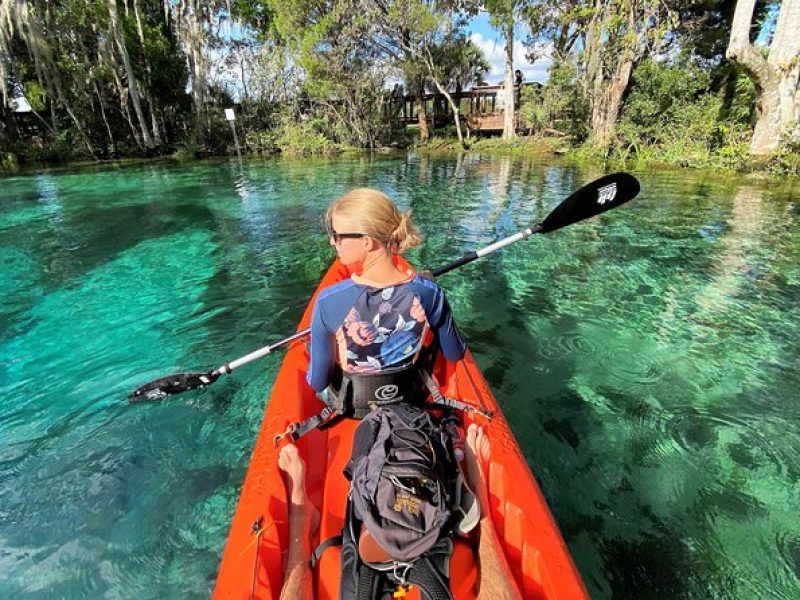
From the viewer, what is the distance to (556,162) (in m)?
16.8

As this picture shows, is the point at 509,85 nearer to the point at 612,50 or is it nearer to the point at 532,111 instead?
the point at 532,111

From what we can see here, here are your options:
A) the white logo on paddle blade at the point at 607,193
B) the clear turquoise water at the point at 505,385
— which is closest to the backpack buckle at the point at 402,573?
the clear turquoise water at the point at 505,385

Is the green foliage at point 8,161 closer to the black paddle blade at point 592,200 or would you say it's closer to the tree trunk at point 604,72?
the black paddle blade at point 592,200

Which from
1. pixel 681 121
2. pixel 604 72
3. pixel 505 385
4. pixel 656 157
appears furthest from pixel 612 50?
pixel 505 385

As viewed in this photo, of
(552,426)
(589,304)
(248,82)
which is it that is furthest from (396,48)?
(552,426)

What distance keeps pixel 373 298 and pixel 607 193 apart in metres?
2.96

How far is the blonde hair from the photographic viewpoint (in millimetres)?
1811

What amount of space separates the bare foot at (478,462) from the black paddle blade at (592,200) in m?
2.37

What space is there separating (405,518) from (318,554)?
0.48 metres

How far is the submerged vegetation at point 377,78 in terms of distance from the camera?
14484mm

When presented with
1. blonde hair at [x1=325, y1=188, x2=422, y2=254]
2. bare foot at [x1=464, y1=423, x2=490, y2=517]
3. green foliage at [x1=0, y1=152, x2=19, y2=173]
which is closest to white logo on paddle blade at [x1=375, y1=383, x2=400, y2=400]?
bare foot at [x1=464, y1=423, x2=490, y2=517]

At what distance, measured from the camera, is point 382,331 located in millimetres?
1977

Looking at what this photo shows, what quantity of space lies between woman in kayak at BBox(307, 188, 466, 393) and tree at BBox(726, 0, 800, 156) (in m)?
14.7

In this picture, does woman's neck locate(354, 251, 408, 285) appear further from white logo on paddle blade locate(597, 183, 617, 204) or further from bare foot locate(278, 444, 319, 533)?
white logo on paddle blade locate(597, 183, 617, 204)
